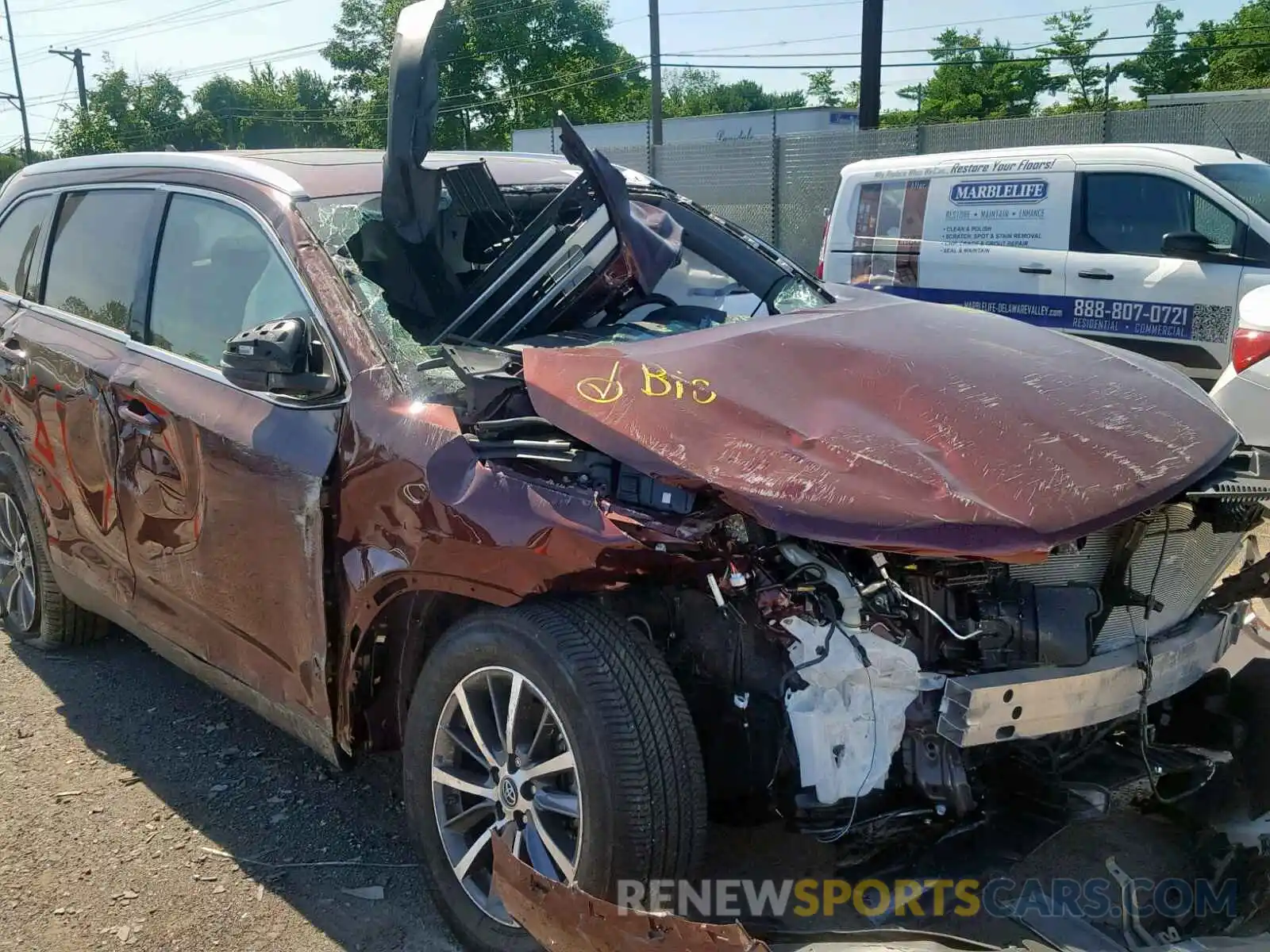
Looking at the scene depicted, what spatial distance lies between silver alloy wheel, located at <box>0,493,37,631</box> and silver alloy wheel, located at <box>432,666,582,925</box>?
2.76m

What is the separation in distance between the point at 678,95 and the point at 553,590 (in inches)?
3420

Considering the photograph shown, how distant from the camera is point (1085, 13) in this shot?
4844cm

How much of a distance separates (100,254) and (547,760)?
2.67 metres

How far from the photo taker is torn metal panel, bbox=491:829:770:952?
2002 millimetres

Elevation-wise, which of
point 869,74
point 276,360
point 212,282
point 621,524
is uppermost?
point 869,74

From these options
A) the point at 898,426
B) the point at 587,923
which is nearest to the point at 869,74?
the point at 898,426

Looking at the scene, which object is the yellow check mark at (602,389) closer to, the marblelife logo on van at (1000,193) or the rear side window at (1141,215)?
the rear side window at (1141,215)

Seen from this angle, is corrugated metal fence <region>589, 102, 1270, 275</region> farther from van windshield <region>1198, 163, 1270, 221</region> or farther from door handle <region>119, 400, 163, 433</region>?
door handle <region>119, 400, 163, 433</region>

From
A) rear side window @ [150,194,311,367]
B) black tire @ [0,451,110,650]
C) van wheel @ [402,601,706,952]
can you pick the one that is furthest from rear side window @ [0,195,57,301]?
van wheel @ [402,601,706,952]

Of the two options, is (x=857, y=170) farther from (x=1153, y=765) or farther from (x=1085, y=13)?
(x=1085, y=13)

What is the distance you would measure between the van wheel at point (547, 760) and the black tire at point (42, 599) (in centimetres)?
245

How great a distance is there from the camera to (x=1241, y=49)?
40.5 metres

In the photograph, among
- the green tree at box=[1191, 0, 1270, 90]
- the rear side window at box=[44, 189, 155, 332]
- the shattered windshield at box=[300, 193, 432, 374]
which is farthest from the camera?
the green tree at box=[1191, 0, 1270, 90]

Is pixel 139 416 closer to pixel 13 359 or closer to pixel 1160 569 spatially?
pixel 13 359
